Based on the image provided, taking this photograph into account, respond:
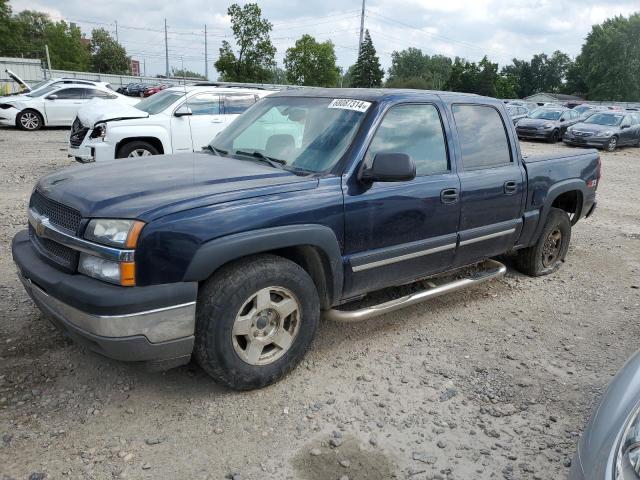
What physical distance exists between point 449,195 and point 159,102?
8159 millimetres

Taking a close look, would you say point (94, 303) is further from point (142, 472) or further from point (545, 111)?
point (545, 111)

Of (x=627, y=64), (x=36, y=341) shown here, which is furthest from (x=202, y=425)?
(x=627, y=64)

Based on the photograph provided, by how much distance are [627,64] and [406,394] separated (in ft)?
268

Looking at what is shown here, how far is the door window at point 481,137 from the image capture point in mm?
4238

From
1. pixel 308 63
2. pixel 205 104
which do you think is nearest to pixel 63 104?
pixel 205 104

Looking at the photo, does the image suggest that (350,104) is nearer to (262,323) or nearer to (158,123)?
(262,323)

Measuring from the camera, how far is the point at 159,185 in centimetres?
312

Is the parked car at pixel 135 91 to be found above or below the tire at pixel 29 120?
above

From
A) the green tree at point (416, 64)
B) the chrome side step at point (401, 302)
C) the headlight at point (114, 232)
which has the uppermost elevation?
the green tree at point (416, 64)

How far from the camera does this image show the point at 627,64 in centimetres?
7019

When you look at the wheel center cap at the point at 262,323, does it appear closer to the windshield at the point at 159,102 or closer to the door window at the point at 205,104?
the door window at the point at 205,104

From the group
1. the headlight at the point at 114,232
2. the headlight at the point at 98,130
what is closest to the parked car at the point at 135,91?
the headlight at the point at 98,130

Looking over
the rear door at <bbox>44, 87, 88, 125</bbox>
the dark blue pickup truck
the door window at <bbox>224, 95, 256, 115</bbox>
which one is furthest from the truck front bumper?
the rear door at <bbox>44, 87, 88, 125</bbox>

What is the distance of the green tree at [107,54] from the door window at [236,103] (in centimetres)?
8259
